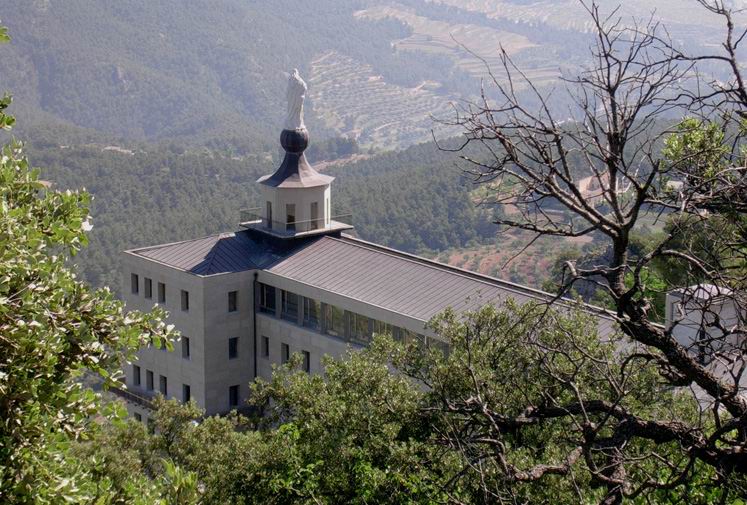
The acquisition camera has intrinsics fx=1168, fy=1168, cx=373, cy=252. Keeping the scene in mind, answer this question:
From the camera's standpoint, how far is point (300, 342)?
132ft

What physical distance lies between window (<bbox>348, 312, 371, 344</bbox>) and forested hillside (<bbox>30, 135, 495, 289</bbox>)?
5341 cm

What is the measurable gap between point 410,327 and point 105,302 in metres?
25.3

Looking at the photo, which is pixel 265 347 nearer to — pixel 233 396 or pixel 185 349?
pixel 233 396

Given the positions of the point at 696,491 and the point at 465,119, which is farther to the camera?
the point at 696,491

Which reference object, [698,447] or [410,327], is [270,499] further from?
[410,327]

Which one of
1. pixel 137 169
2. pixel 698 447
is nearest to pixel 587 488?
pixel 698 447

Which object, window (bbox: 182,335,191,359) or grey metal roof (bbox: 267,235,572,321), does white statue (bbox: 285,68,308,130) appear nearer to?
grey metal roof (bbox: 267,235,572,321)

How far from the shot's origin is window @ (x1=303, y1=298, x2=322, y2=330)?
40062 millimetres

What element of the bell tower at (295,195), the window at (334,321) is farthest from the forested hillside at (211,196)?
the window at (334,321)

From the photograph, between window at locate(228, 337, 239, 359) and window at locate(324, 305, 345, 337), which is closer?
window at locate(324, 305, 345, 337)

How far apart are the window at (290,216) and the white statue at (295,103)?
121 inches

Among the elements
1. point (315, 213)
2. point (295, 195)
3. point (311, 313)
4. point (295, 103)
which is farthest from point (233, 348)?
point (295, 103)

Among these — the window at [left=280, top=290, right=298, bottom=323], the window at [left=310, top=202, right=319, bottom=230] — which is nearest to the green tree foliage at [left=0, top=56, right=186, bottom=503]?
the window at [left=280, top=290, right=298, bottom=323]

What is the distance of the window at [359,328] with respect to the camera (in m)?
37.7
